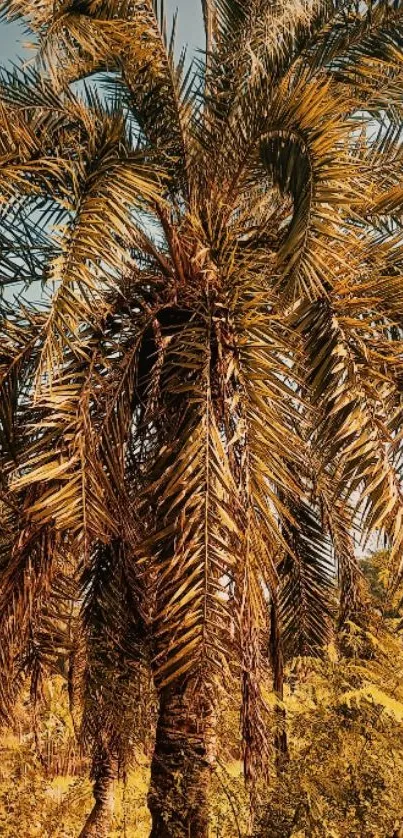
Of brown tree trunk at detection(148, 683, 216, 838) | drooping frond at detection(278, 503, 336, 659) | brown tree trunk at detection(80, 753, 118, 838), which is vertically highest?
drooping frond at detection(278, 503, 336, 659)

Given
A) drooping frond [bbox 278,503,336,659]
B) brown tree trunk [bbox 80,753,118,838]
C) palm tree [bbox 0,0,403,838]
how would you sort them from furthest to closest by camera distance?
brown tree trunk [bbox 80,753,118,838] → drooping frond [bbox 278,503,336,659] → palm tree [bbox 0,0,403,838]

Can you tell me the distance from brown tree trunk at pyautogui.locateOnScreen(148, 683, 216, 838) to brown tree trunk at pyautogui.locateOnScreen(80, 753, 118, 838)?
325 centimetres

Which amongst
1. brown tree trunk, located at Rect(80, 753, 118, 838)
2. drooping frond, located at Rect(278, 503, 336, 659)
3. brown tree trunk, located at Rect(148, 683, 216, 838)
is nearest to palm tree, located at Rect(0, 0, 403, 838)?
brown tree trunk, located at Rect(148, 683, 216, 838)

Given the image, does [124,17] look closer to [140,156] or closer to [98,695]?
[140,156]

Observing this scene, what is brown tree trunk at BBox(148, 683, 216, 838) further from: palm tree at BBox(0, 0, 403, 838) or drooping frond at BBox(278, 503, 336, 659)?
drooping frond at BBox(278, 503, 336, 659)

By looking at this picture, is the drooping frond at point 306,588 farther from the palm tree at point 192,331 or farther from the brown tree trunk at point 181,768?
the brown tree trunk at point 181,768

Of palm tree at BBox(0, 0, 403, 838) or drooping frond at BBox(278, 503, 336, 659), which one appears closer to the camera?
palm tree at BBox(0, 0, 403, 838)

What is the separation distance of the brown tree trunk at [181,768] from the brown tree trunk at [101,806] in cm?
325

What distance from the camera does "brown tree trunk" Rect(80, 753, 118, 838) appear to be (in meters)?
7.85

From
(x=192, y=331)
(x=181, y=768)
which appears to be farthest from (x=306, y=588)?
(x=192, y=331)

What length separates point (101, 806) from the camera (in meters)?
7.90

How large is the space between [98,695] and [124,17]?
4.54 metres

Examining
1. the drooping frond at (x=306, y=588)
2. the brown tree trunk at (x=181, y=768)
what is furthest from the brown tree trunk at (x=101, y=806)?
the brown tree trunk at (x=181, y=768)

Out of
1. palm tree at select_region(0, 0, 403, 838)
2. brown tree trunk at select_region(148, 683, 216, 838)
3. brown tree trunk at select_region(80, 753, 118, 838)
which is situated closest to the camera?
palm tree at select_region(0, 0, 403, 838)
